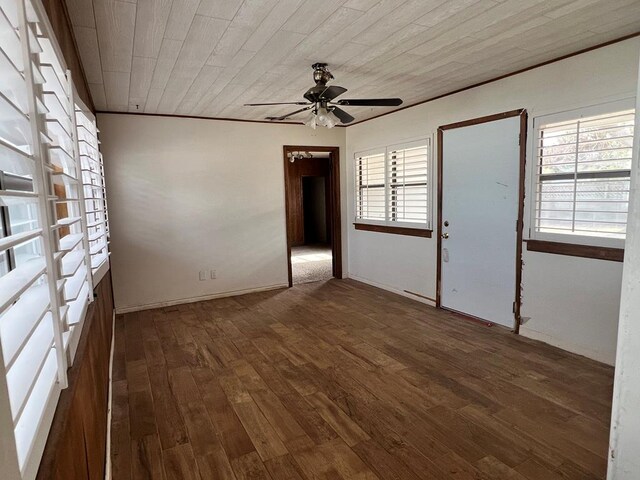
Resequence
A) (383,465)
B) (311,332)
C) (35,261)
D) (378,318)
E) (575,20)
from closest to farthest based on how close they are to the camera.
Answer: (35,261), (383,465), (575,20), (311,332), (378,318)

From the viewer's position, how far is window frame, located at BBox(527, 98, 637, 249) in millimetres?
2748

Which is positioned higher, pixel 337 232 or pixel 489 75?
pixel 489 75

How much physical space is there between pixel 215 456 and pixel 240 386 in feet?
2.35

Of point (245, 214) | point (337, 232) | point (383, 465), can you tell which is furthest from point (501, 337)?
point (245, 214)

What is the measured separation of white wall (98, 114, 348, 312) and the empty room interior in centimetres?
3

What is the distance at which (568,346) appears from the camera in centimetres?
315

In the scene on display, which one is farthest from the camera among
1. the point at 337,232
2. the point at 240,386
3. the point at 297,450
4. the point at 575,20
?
the point at 337,232

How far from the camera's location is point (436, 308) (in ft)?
14.2

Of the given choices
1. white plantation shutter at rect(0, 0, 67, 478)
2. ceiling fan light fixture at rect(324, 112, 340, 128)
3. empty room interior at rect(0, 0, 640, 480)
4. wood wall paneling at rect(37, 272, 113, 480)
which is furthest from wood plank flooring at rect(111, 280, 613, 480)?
ceiling fan light fixture at rect(324, 112, 340, 128)

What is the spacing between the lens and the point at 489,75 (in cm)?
341

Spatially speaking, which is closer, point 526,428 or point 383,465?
point 383,465

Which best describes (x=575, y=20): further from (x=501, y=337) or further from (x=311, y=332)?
Answer: (x=311, y=332)

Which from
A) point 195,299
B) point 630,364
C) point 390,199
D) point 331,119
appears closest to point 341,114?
point 331,119

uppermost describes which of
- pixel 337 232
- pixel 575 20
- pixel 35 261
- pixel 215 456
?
pixel 575 20
